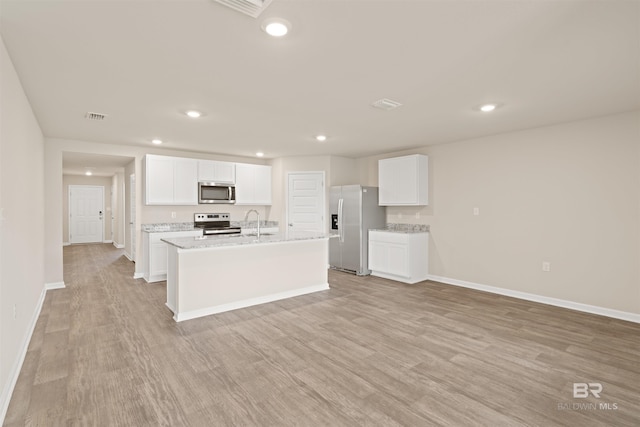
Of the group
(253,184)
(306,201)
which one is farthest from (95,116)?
(306,201)

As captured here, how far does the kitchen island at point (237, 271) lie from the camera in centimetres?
376

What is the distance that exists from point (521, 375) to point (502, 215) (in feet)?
9.33

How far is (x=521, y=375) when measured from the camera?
2.51m

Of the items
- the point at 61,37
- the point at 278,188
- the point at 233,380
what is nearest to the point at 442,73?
the point at 61,37

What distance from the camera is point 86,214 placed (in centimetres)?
1066

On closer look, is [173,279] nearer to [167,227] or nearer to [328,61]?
[167,227]

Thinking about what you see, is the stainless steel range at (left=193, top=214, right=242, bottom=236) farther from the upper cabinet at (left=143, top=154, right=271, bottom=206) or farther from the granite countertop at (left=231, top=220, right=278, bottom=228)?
the upper cabinet at (left=143, top=154, right=271, bottom=206)

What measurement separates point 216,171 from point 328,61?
15.0 feet

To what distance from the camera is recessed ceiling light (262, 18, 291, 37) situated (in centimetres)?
189

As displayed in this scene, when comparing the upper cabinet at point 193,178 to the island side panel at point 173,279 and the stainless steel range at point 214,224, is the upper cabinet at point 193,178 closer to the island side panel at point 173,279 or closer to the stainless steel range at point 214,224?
the stainless steel range at point 214,224

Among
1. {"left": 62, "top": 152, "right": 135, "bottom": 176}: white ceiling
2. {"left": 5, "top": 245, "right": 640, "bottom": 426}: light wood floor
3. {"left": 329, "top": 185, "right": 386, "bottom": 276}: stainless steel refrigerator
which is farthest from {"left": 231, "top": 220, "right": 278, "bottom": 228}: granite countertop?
{"left": 5, "top": 245, "right": 640, "bottom": 426}: light wood floor

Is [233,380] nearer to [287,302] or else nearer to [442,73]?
[287,302]

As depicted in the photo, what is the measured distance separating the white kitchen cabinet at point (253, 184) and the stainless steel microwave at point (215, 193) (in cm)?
16

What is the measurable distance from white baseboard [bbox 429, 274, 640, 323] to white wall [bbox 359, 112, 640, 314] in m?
0.05
